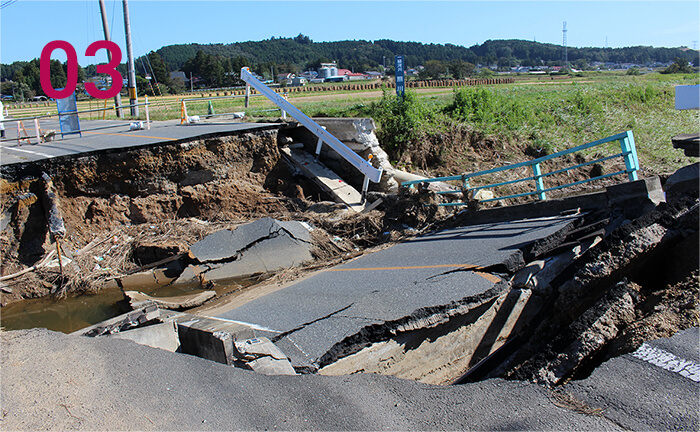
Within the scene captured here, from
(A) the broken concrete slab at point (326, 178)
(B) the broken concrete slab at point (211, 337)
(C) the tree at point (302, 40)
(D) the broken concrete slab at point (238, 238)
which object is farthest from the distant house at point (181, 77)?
(C) the tree at point (302, 40)

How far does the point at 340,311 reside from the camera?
6.03 metres

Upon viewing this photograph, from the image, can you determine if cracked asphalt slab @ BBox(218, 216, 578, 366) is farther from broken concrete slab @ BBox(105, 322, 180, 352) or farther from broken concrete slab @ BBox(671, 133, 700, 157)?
broken concrete slab @ BBox(671, 133, 700, 157)

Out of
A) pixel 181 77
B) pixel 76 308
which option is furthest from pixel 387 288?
pixel 181 77

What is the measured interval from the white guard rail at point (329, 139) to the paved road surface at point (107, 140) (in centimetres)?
73

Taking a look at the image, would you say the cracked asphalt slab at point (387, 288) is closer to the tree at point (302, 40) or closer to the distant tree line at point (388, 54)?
the distant tree line at point (388, 54)

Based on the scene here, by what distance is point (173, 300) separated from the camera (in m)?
8.65

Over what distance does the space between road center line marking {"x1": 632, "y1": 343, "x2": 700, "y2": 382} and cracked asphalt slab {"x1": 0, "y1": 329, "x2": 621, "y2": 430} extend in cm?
87

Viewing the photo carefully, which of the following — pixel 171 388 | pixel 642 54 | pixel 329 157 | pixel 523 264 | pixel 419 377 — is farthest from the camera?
pixel 642 54

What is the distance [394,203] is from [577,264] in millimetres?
6278

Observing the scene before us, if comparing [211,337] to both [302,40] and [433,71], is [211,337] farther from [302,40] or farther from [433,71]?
[302,40]

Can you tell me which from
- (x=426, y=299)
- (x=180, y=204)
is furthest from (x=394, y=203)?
(x=426, y=299)

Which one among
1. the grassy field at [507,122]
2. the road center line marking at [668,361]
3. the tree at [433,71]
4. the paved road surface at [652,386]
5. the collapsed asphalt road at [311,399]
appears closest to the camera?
the paved road surface at [652,386]

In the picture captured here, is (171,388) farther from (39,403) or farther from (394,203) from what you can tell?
(394,203)

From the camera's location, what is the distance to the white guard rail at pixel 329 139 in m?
12.1
